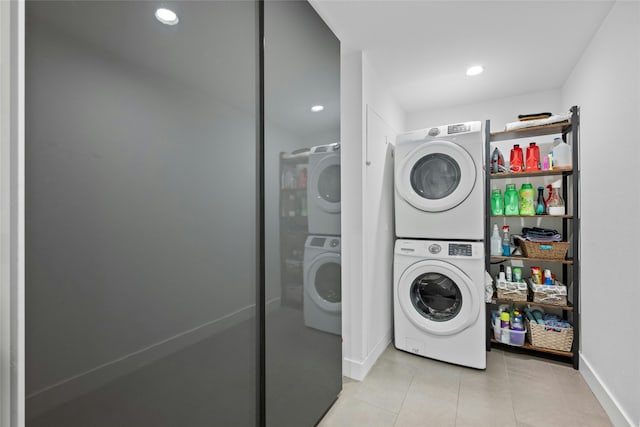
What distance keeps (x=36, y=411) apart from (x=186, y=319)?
39 cm

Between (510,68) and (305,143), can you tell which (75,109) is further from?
(510,68)

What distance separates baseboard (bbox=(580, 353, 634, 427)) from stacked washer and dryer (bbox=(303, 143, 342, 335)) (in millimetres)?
1552

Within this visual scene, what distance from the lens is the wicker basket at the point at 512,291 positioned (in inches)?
97.8

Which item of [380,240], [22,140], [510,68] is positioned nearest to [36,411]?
[22,140]

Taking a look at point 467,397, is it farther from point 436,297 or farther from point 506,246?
point 506,246

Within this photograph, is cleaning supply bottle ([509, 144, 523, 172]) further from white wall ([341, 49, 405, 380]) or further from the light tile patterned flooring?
the light tile patterned flooring

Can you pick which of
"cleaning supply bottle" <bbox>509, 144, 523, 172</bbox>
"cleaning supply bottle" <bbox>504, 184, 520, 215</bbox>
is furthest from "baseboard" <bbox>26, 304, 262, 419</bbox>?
"cleaning supply bottle" <bbox>509, 144, 523, 172</bbox>

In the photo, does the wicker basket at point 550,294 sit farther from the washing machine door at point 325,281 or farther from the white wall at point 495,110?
the washing machine door at point 325,281

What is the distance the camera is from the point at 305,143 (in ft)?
5.20

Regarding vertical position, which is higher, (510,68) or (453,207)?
(510,68)

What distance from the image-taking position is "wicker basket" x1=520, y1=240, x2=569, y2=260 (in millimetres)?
2367

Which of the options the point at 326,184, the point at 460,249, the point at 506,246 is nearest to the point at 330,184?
the point at 326,184

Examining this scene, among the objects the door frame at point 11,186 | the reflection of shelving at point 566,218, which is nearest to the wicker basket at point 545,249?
the reflection of shelving at point 566,218

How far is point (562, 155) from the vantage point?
2.42 metres
